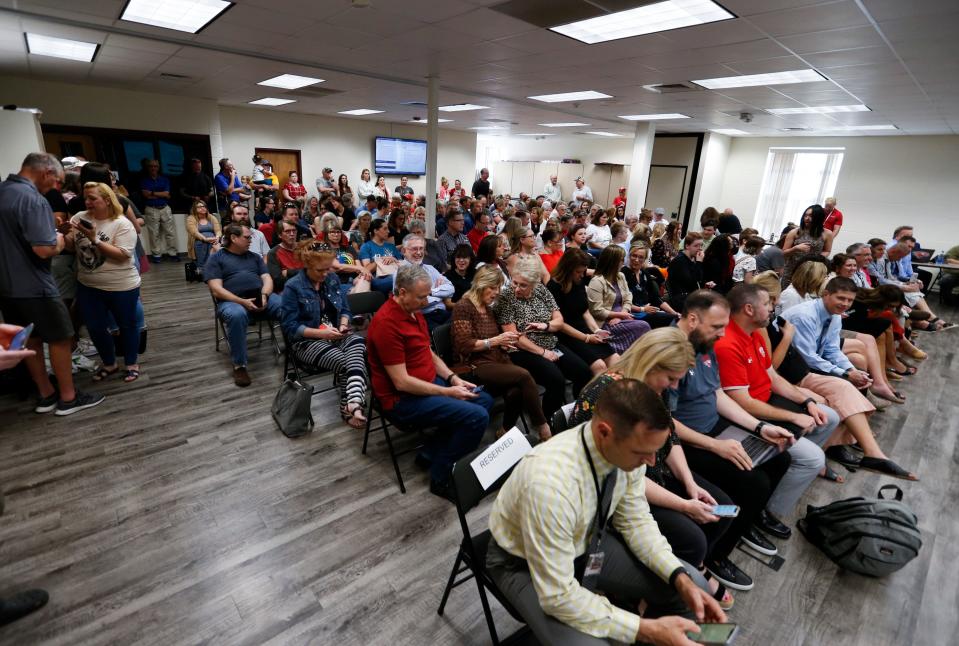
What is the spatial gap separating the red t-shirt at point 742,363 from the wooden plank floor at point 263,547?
34.8 inches

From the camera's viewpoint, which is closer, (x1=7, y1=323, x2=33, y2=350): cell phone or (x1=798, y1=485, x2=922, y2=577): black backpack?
(x1=7, y1=323, x2=33, y2=350): cell phone

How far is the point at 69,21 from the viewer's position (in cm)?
422

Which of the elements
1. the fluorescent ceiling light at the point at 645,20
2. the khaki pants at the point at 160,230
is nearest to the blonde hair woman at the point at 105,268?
the fluorescent ceiling light at the point at 645,20

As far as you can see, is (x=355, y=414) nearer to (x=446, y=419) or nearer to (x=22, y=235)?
(x=446, y=419)

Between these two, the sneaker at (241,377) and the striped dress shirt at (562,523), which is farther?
the sneaker at (241,377)

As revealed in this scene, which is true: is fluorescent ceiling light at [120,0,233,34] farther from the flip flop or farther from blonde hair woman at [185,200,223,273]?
the flip flop

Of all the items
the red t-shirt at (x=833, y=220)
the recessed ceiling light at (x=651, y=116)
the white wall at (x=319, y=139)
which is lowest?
the red t-shirt at (x=833, y=220)

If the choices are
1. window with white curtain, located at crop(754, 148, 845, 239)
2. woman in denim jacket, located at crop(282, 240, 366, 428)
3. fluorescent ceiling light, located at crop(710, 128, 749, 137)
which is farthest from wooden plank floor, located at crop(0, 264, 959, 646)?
window with white curtain, located at crop(754, 148, 845, 239)

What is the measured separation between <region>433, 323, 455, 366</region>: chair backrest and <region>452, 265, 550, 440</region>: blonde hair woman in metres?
0.09

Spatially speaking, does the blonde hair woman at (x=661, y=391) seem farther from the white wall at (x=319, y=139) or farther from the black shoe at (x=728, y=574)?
the white wall at (x=319, y=139)

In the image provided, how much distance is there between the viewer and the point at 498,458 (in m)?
1.79

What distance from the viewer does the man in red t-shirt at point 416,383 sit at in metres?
Result: 2.50

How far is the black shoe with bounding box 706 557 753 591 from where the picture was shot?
221cm

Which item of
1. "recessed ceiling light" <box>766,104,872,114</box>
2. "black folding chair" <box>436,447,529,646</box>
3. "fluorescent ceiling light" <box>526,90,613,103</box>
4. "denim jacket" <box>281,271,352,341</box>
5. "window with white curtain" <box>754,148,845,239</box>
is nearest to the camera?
"black folding chair" <box>436,447,529,646</box>
